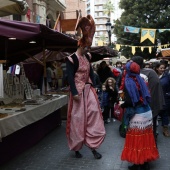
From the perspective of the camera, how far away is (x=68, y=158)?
17.0 ft

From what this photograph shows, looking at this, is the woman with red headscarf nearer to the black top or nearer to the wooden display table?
the black top

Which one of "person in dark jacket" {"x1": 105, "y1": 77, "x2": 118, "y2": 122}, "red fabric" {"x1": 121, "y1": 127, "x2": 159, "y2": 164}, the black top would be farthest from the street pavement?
"person in dark jacket" {"x1": 105, "y1": 77, "x2": 118, "y2": 122}

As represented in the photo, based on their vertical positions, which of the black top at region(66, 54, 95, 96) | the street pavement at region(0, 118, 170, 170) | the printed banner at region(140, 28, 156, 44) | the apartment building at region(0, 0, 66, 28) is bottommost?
the street pavement at region(0, 118, 170, 170)

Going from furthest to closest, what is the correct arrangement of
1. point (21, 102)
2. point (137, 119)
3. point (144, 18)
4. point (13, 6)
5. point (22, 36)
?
point (144, 18), point (21, 102), point (13, 6), point (137, 119), point (22, 36)

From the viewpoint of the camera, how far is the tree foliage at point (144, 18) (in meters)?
25.8

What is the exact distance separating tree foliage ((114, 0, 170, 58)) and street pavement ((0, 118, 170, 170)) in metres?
21.0

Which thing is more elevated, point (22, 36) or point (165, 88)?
point (22, 36)

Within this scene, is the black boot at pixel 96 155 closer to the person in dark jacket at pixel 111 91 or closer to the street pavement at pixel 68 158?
the street pavement at pixel 68 158

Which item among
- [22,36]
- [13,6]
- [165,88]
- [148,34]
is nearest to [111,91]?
[165,88]

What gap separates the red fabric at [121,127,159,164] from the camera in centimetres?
425

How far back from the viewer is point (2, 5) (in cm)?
463

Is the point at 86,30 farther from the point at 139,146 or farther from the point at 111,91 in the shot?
the point at 111,91

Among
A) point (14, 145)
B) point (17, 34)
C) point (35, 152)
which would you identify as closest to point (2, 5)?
point (17, 34)

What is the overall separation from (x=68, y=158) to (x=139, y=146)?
1.50 m
